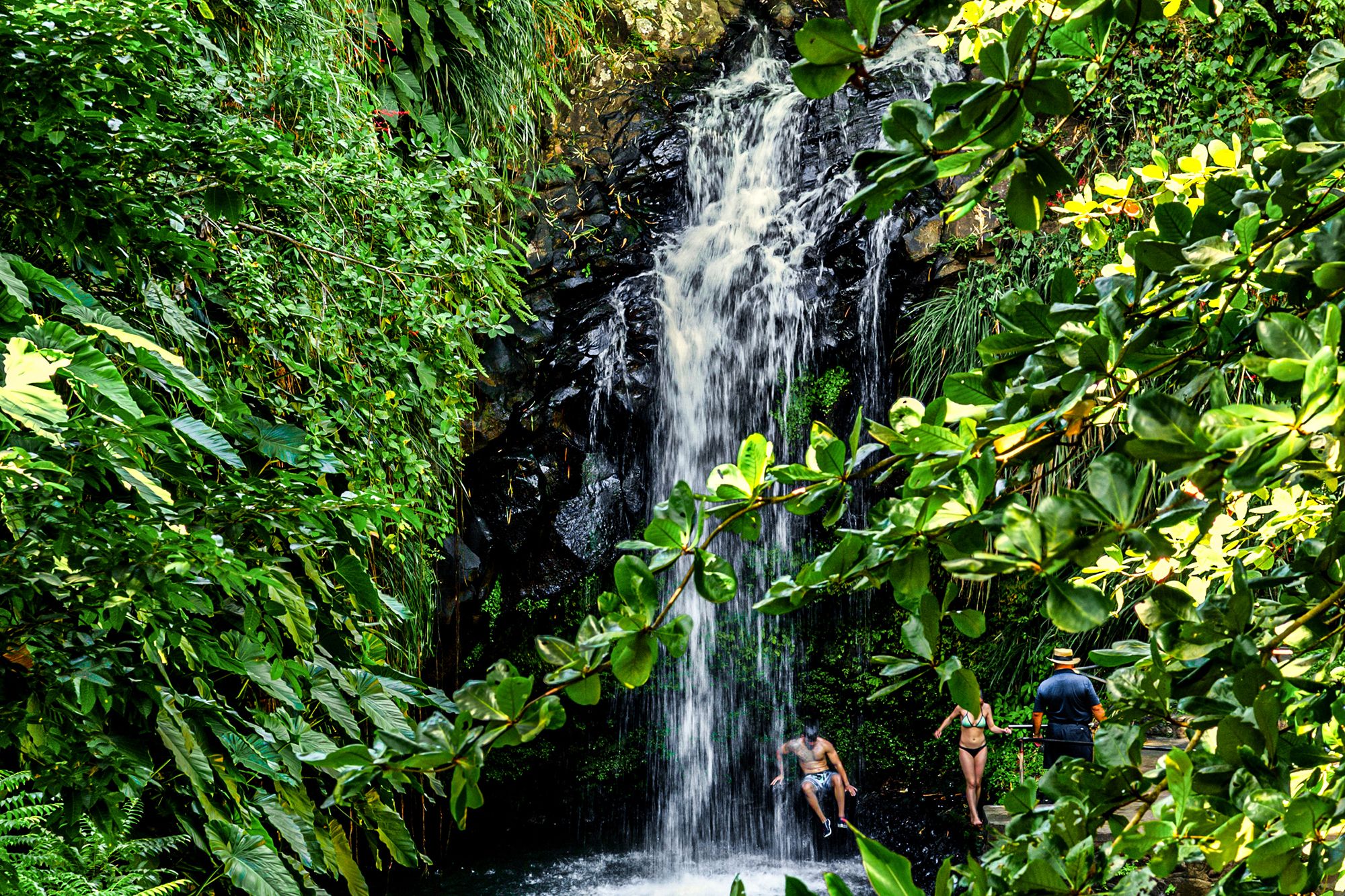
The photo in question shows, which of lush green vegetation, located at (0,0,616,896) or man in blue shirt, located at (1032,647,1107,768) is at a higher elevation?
lush green vegetation, located at (0,0,616,896)

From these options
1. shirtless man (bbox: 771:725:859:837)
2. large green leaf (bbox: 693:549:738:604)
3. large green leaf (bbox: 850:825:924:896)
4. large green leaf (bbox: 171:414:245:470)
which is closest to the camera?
large green leaf (bbox: 850:825:924:896)

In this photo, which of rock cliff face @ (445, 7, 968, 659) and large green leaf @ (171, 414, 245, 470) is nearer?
large green leaf @ (171, 414, 245, 470)

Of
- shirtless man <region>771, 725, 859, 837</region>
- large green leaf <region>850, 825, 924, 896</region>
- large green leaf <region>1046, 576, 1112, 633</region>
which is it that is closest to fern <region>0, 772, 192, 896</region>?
large green leaf <region>850, 825, 924, 896</region>

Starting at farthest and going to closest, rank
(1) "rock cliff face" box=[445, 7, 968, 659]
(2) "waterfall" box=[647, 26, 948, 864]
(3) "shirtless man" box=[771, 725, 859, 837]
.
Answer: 1. (2) "waterfall" box=[647, 26, 948, 864]
2. (1) "rock cliff face" box=[445, 7, 968, 659]
3. (3) "shirtless man" box=[771, 725, 859, 837]

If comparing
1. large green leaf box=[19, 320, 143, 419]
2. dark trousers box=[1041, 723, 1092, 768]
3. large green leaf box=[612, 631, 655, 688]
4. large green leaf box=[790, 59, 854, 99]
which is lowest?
dark trousers box=[1041, 723, 1092, 768]

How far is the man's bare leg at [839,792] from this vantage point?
621 cm

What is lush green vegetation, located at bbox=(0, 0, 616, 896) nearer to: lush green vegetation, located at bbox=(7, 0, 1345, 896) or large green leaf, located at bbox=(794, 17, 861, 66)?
lush green vegetation, located at bbox=(7, 0, 1345, 896)

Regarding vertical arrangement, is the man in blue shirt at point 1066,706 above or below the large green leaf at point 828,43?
below

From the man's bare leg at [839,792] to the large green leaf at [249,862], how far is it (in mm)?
4694

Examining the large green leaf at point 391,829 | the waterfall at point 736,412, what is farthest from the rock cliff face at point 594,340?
the large green leaf at point 391,829

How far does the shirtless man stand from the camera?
6328mm

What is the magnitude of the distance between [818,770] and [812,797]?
0.59 ft

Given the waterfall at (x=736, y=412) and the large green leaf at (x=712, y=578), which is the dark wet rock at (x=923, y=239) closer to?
the waterfall at (x=736, y=412)

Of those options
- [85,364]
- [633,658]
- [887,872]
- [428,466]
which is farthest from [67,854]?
[428,466]
